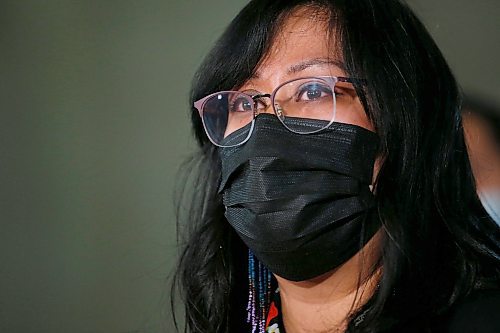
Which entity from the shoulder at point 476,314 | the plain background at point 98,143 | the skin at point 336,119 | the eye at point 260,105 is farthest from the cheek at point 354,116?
the plain background at point 98,143

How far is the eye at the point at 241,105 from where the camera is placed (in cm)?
110

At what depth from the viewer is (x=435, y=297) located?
3.10 feet

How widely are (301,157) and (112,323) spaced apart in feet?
2.87

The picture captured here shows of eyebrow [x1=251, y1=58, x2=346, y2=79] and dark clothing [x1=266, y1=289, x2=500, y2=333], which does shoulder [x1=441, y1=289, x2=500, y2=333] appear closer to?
dark clothing [x1=266, y1=289, x2=500, y2=333]

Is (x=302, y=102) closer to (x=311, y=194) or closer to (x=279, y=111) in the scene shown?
(x=279, y=111)

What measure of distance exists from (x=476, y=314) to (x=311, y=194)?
0.29 meters

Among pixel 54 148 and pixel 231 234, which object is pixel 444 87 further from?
pixel 54 148

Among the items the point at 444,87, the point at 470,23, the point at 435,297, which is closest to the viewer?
the point at 435,297

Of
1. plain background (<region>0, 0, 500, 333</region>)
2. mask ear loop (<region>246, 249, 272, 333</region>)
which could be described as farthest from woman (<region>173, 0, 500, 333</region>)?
plain background (<region>0, 0, 500, 333</region>)

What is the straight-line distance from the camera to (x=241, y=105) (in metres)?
1.11

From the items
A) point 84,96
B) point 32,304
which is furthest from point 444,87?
point 32,304

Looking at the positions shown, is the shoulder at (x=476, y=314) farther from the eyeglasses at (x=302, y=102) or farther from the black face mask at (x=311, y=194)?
the eyeglasses at (x=302, y=102)

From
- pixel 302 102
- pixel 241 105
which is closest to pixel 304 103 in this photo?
pixel 302 102

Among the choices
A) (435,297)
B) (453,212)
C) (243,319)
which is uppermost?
(453,212)
